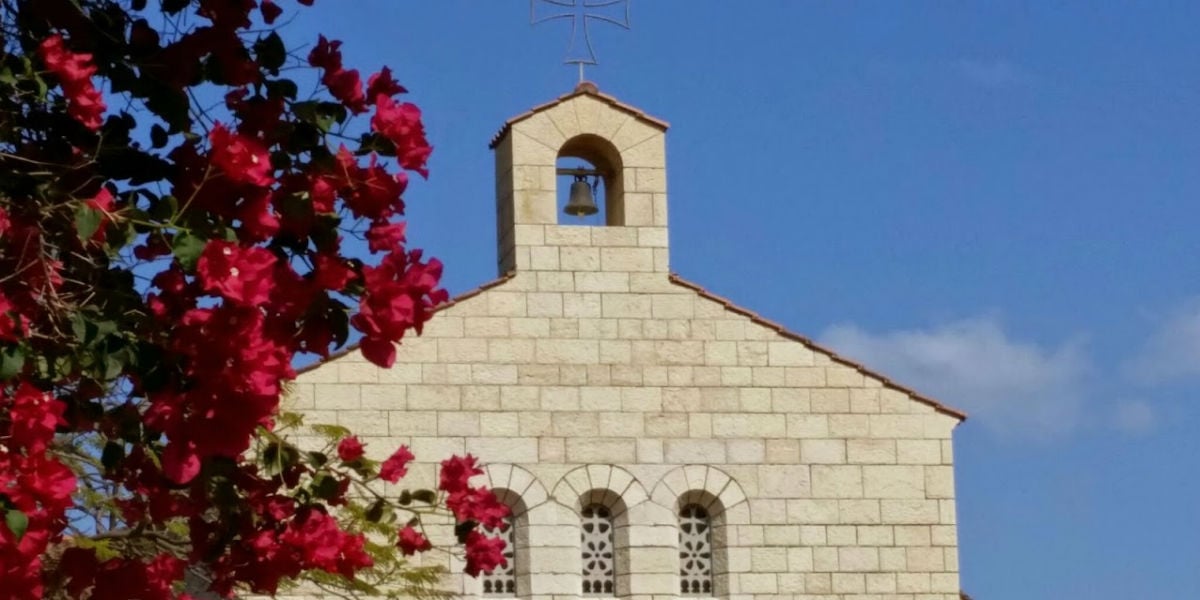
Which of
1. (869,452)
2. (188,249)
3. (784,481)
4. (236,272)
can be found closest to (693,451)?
(784,481)

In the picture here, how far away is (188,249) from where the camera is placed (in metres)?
5.89

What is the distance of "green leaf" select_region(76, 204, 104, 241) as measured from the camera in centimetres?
598

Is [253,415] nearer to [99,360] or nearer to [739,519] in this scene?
[99,360]

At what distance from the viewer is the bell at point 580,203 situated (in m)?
17.9

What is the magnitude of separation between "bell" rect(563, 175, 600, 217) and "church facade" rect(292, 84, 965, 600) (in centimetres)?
20

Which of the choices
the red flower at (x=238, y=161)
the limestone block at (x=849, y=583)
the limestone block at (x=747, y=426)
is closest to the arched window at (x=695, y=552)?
the limestone block at (x=747, y=426)

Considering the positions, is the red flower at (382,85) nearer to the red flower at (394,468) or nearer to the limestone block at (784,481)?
the red flower at (394,468)

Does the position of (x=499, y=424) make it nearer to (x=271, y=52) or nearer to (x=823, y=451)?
(x=823, y=451)

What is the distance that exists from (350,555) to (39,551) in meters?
1.36

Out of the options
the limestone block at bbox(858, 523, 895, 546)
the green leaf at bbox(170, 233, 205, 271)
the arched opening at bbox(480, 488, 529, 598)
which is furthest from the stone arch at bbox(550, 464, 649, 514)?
the green leaf at bbox(170, 233, 205, 271)

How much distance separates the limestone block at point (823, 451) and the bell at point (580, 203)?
7.61 ft

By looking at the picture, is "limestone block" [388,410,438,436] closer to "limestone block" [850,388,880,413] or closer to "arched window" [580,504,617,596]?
"arched window" [580,504,617,596]

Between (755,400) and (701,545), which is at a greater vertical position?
(755,400)

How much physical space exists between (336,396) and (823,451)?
3554mm
